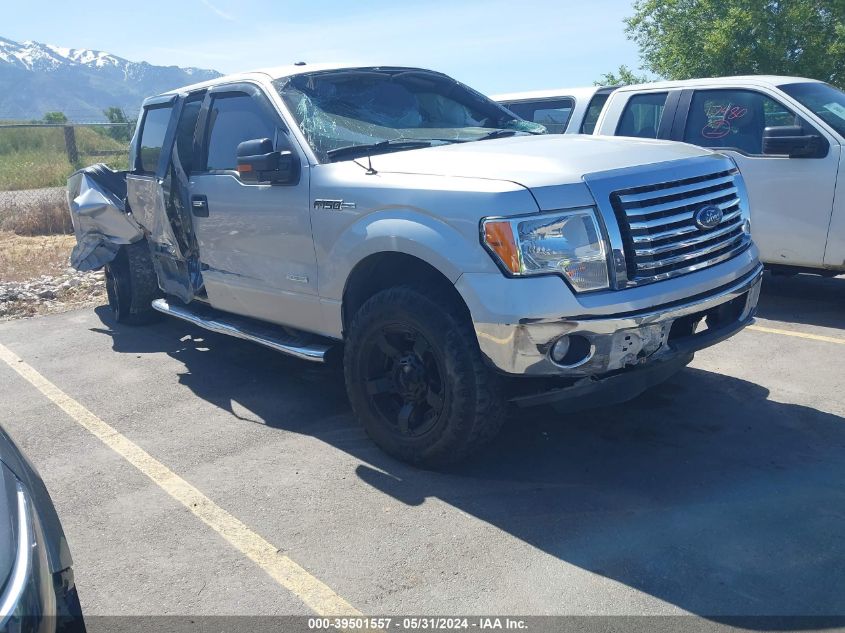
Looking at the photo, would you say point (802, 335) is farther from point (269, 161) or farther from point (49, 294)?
point (49, 294)

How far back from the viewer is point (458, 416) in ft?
12.2

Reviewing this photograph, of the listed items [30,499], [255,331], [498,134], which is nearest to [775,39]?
[498,134]

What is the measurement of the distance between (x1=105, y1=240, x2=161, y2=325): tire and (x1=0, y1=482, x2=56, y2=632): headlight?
17.1ft

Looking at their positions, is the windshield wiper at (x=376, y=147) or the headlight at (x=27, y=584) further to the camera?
the windshield wiper at (x=376, y=147)

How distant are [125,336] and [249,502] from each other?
3898mm

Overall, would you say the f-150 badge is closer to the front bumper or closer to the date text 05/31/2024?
the front bumper

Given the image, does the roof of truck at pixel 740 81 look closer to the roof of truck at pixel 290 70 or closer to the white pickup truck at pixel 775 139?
the white pickup truck at pixel 775 139

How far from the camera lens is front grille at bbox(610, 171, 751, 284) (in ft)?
11.6

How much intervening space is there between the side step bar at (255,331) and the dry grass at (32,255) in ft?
14.7

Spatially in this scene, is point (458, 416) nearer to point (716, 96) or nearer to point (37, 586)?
point (37, 586)

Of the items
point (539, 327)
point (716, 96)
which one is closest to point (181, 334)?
point (539, 327)

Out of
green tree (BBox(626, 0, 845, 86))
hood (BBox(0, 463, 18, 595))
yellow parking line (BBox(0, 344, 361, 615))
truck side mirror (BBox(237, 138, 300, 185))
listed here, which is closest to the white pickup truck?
truck side mirror (BBox(237, 138, 300, 185))

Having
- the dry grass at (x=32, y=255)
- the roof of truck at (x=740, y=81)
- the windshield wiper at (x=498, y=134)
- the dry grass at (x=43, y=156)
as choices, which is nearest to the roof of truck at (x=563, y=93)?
the roof of truck at (x=740, y=81)

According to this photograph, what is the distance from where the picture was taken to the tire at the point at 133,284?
7.12 meters
